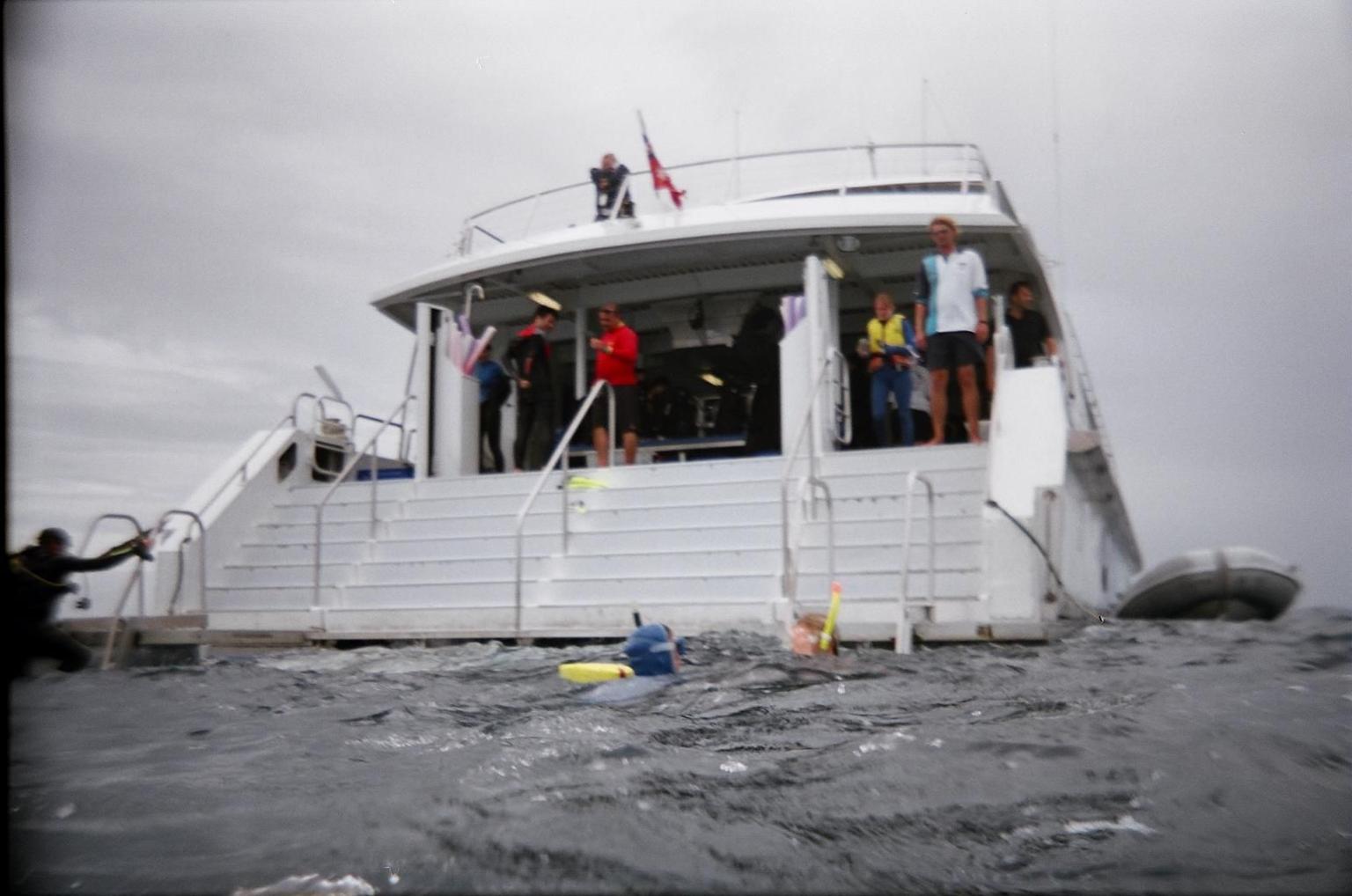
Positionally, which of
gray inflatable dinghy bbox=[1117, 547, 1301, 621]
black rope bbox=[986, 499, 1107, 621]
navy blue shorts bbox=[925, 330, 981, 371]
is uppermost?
navy blue shorts bbox=[925, 330, 981, 371]

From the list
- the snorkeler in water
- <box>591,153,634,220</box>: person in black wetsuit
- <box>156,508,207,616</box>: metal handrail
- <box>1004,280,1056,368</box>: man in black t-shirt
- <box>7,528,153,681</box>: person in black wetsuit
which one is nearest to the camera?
<box>7,528,153,681</box>: person in black wetsuit

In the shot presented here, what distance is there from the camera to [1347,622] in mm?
7863

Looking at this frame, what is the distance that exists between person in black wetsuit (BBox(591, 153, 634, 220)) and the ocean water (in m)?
6.73

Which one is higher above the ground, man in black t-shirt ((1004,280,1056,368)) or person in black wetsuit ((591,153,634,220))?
person in black wetsuit ((591,153,634,220))

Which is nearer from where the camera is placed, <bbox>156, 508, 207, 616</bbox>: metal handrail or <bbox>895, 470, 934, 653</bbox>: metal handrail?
<bbox>895, 470, 934, 653</bbox>: metal handrail

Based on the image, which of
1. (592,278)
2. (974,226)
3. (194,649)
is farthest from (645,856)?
(592,278)

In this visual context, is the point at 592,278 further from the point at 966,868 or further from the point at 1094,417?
the point at 966,868

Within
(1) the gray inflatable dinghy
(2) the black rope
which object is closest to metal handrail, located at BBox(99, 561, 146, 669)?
(2) the black rope

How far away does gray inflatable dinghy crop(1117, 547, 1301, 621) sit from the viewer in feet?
30.8

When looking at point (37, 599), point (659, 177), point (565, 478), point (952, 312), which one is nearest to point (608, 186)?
point (659, 177)

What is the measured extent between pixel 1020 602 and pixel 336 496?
6036 mm

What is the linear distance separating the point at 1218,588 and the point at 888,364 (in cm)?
369

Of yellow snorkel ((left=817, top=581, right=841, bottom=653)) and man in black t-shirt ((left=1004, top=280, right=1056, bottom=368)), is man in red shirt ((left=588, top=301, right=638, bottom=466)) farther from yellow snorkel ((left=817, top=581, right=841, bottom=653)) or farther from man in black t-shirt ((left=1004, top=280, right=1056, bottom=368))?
yellow snorkel ((left=817, top=581, right=841, bottom=653))

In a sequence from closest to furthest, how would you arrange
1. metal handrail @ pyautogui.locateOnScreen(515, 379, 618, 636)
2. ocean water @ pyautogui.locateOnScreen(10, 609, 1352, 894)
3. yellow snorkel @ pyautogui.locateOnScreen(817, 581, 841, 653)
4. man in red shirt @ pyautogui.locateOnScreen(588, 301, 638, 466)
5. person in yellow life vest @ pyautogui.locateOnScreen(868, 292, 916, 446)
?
1. ocean water @ pyautogui.locateOnScreen(10, 609, 1352, 894)
2. yellow snorkel @ pyautogui.locateOnScreen(817, 581, 841, 653)
3. metal handrail @ pyautogui.locateOnScreen(515, 379, 618, 636)
4. person in yellow life vest @ pyautogui.locateOnScreen(868, 292, 916, 446)
5. man in red shirt @ pyautogui.locateOnScreen(588, 301, 638, 466)
